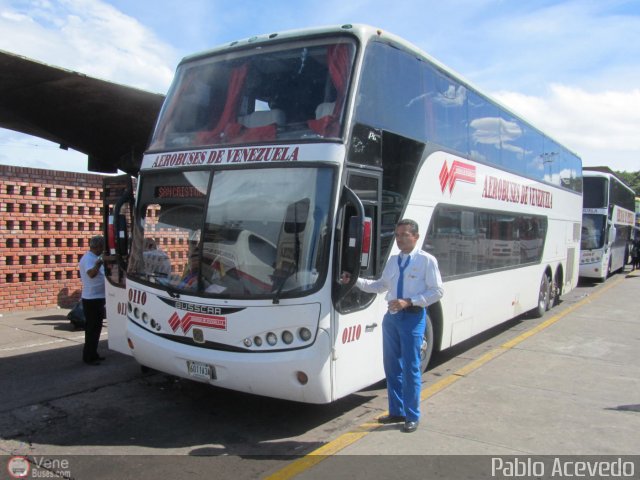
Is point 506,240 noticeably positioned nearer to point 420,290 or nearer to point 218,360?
point 420,290

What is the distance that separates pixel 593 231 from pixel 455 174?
1502 cm

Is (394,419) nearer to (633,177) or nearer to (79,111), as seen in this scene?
(79,111)

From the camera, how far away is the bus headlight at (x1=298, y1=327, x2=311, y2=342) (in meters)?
4.71

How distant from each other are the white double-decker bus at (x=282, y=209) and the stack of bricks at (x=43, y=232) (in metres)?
5.29

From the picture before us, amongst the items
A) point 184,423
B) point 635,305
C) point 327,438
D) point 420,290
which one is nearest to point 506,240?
point 420,290

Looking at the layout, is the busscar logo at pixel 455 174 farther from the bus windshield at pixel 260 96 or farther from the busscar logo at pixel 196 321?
the busscar logo at pixel 196 321

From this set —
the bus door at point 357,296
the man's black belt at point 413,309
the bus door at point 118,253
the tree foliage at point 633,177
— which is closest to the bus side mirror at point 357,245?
the bus door at point 357,296

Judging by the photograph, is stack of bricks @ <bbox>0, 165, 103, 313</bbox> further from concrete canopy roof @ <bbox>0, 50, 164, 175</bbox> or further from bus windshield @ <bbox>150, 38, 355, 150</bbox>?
bus windshield @ <bbox>150, 38, 355, 150</bbox>

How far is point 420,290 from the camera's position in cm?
492

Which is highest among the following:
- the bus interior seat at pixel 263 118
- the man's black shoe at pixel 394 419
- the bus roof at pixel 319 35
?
the bus roof at pixel 319 35

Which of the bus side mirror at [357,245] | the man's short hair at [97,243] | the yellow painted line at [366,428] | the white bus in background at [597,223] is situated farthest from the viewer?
the white bus in background at [597,223]

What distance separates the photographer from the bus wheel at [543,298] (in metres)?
11.8

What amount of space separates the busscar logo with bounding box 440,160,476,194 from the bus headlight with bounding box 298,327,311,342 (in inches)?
119

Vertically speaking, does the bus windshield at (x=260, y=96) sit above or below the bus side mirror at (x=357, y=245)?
above
